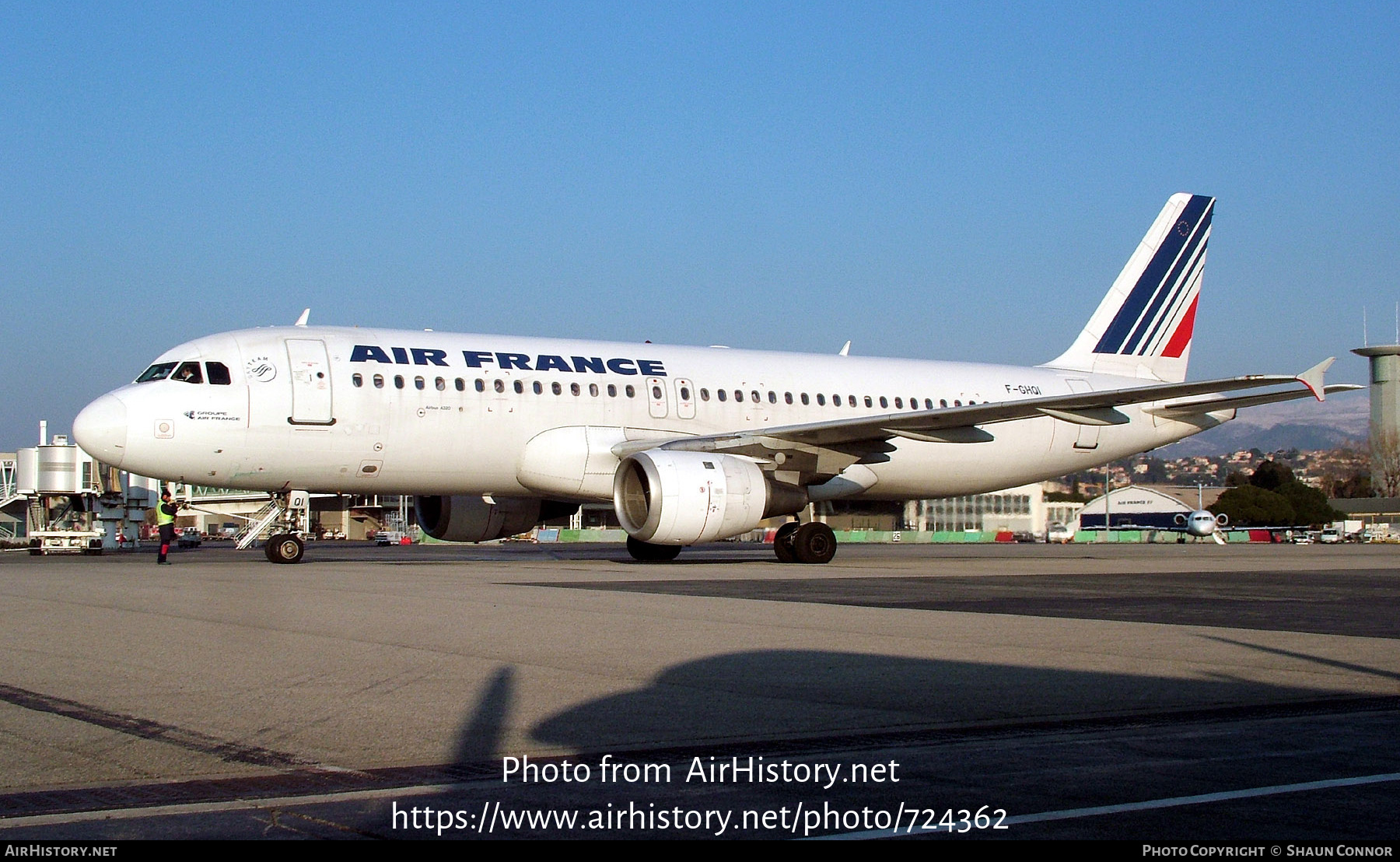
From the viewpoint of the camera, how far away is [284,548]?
71.9ft

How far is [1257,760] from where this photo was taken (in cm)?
532

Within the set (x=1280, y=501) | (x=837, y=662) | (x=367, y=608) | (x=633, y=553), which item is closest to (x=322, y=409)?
(x=633, y=553)

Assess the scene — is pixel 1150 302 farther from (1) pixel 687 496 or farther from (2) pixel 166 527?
(2) pixel 166 527

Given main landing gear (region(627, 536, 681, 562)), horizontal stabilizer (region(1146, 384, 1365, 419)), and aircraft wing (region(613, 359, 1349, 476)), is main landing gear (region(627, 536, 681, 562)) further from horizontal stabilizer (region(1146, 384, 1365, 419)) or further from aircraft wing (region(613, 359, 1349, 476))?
horizontal stabilizer (region(1146, 384, 1365, 419))

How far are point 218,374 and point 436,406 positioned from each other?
3.36 m

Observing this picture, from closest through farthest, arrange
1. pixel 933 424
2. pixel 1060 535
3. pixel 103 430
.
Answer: pixel 103 430
pixel 933 424
pixel 1060 535

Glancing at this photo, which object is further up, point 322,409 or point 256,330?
point 256,330

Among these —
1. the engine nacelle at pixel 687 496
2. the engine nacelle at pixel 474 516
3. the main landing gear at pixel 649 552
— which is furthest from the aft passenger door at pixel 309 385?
the main landing gear at pixel 649 552

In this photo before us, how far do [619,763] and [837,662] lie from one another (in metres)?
3.58

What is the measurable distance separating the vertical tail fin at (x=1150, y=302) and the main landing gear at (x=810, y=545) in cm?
892

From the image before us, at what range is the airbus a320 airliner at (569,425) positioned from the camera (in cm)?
2022

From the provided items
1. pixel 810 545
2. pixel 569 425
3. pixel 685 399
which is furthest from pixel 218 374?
pixel 810 545

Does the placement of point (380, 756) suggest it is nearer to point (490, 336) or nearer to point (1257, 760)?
point (1257, 760)

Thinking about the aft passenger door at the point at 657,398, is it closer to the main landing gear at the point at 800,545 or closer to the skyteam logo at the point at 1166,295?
the main landing gear at the point at 800,545
